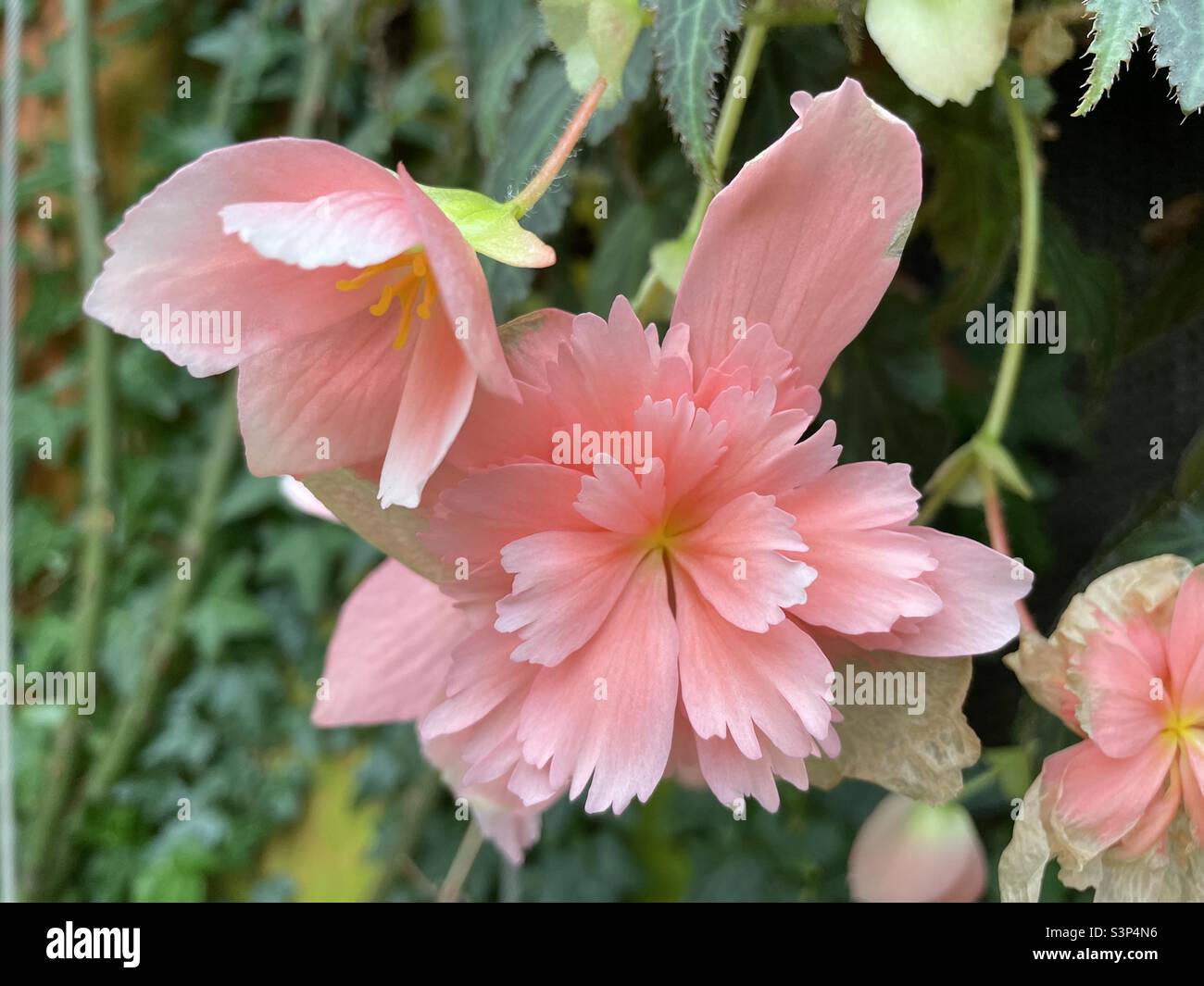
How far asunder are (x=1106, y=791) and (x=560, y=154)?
0.17 m

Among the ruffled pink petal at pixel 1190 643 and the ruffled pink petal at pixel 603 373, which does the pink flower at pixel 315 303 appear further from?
the ruffled pink petal at pixel 1190 643

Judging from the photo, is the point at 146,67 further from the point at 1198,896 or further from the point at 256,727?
the point at 1198,896

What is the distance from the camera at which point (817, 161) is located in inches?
6.3

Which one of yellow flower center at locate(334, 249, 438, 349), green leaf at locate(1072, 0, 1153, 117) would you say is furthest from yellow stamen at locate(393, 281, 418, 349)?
green leaf at locate(1072, 0, 1153, 117)

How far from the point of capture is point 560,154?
18 cm

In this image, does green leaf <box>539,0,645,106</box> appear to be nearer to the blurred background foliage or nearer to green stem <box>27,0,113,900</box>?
the blurred background foliage

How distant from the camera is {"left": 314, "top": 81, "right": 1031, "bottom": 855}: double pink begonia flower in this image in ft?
0.54

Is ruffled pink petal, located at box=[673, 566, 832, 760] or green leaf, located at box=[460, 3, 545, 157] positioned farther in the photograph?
green leaf, located at box=[460, 3, 545, 157]

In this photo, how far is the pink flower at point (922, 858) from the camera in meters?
0.27

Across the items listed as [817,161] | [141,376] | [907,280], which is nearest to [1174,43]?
[817,161]

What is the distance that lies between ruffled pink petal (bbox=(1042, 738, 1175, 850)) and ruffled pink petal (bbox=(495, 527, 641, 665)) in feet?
0.33

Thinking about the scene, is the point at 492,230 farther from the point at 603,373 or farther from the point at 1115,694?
the point at 1115,694

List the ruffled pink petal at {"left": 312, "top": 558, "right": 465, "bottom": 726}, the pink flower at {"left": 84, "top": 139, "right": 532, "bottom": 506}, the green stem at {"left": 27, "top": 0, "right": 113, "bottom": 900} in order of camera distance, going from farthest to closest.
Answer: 1. the green stem at {"left": 27, "top": 0, "right": 113, "bottom": 900}
2. the ruffled pink petal at {"left": 312, "top": 558, "right": 465, "bottom": 726}
3. the pink flower at {"left": 84, "top": 139, "right": 532, "bottom": 506}
